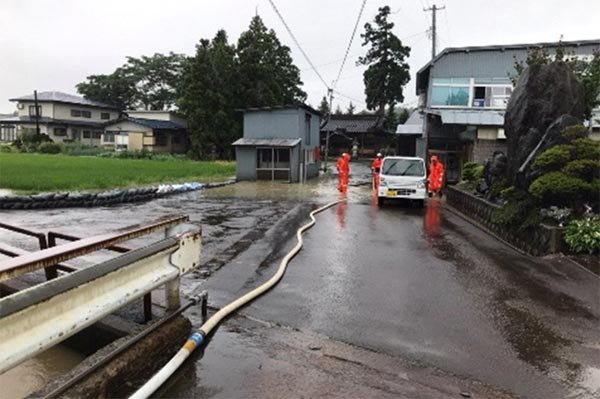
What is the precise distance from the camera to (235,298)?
5.62m

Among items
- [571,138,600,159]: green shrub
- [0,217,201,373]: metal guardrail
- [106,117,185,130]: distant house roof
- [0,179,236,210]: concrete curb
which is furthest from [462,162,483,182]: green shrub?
[106,117,185,130]: distant house roof

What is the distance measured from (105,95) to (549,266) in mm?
69549

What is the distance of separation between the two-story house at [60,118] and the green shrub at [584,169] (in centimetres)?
→ 5385

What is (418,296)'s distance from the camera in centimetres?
607

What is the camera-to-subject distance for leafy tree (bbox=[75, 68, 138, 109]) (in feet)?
220

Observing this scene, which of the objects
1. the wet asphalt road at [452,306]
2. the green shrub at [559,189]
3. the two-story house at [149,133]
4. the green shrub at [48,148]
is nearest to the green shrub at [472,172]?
the green shrub at [559,189]

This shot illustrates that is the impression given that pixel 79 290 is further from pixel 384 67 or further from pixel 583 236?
pixel 384 67

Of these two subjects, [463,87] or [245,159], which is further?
[245,159]

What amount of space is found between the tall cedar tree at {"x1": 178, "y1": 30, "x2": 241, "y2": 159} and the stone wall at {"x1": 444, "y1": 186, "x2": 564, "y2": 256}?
29115 millimetres

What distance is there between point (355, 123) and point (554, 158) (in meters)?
44.6

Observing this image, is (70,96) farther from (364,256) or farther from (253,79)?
(364,256)

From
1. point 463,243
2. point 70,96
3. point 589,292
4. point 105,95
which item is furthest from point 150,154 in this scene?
point 589,292

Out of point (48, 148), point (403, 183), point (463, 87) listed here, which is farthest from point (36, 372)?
point (48, 148)

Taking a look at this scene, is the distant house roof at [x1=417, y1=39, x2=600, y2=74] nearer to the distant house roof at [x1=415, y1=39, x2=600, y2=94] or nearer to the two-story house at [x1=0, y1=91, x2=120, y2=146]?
the distant house roof at [x1=415, y1=39, x2=600, y2=94]
